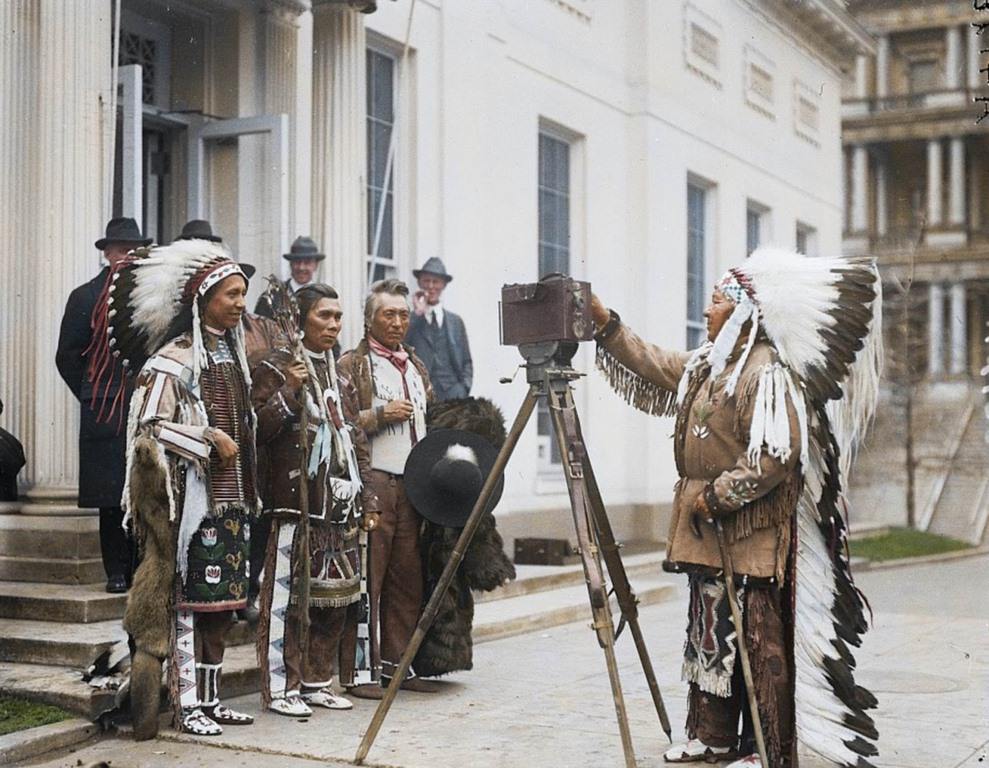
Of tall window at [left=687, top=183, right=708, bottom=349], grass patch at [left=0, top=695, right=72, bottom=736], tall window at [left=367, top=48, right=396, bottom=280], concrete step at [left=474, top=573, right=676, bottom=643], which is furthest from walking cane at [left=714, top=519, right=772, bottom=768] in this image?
tall window at [left=687, top=183, right=708, bottom=349]

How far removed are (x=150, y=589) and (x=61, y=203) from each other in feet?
9.01

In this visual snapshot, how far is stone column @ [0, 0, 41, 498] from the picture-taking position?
25.1 feet

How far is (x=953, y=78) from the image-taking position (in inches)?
1236

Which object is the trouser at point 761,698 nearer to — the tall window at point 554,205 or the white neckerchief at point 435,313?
the white neckerchief at point 435,313

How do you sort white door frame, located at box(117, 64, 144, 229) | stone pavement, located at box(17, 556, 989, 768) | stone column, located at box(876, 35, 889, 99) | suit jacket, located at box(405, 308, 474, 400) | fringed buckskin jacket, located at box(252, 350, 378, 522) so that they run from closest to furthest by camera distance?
1. stone pavement, located at box(17, 556, 989, 768)
2. fringed buckskin jacket, located at box(252, 350, 378, 522)
3. white door frame, located at box(117, 64, 144, 229)
4. suit jacket, located at box(405, 308, 474, 400)
5. stone column, located at box(876, 35, 889, 99)

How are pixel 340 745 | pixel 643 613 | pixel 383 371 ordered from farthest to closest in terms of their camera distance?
1. pixel 643 613
2. pixel 383 371
3. pixel 340 745

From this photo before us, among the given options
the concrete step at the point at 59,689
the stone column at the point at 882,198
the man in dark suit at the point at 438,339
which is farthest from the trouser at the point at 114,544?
the stone column at the point at 882,198

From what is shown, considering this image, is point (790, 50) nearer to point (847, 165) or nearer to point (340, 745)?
point (340, 745)

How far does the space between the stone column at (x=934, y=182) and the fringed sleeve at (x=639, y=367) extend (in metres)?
29.0

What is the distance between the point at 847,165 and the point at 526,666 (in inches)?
1182

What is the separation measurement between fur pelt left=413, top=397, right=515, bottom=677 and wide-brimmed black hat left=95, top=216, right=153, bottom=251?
5.84 feet

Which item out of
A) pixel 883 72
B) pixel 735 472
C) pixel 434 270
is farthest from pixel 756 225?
pixel 883 72

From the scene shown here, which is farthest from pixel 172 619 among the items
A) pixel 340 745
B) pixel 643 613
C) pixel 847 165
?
pixel 847 165

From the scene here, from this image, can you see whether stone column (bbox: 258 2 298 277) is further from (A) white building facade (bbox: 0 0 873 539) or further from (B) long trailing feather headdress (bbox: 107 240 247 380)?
(B) long trailing feather headdress (bbox: 107 240 247 380)
